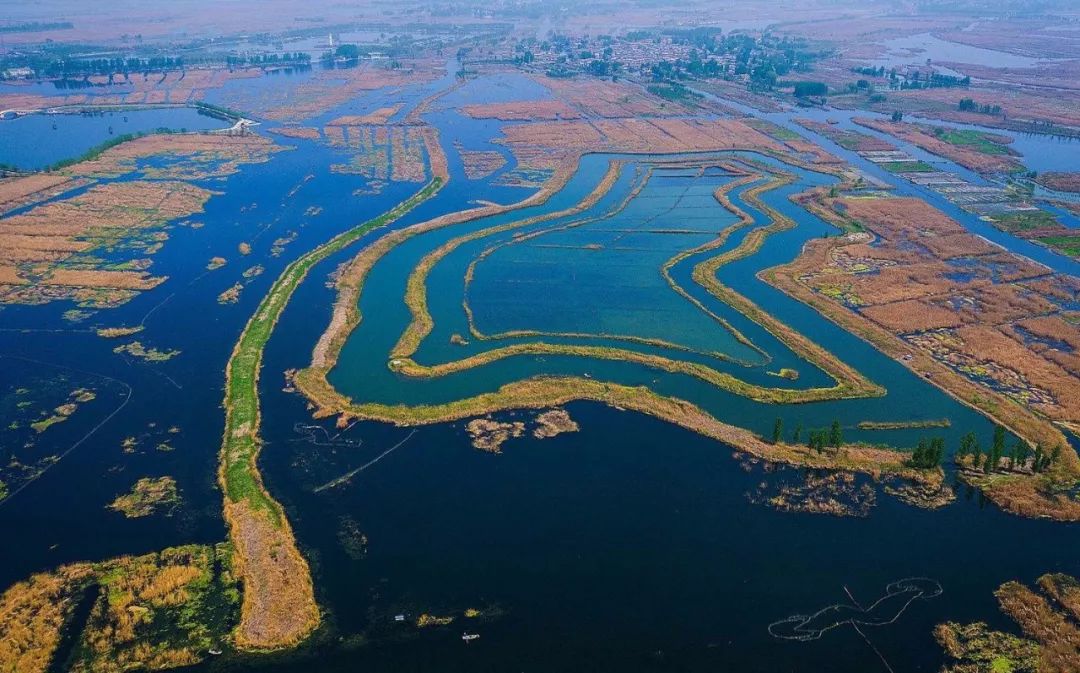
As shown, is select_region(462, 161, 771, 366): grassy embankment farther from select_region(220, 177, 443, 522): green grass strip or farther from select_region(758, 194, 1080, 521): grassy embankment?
select_region(220, 177, 443, 522): green grass strip

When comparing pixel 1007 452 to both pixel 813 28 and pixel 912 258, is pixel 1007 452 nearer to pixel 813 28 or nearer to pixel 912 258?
pixel 912 258

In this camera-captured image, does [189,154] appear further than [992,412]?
Yes

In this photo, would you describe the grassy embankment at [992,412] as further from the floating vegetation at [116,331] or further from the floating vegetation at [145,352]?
the floating vegetation at [116,331]

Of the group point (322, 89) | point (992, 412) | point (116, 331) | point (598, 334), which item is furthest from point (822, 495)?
point (322, 89)

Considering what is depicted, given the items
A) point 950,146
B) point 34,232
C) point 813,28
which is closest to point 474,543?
point 34,232

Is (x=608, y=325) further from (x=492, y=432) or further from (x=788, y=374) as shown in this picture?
(x=492, y=432)

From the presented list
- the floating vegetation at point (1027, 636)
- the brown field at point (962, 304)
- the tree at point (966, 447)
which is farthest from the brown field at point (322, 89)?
the floating vegetation at point (1027, 636)
